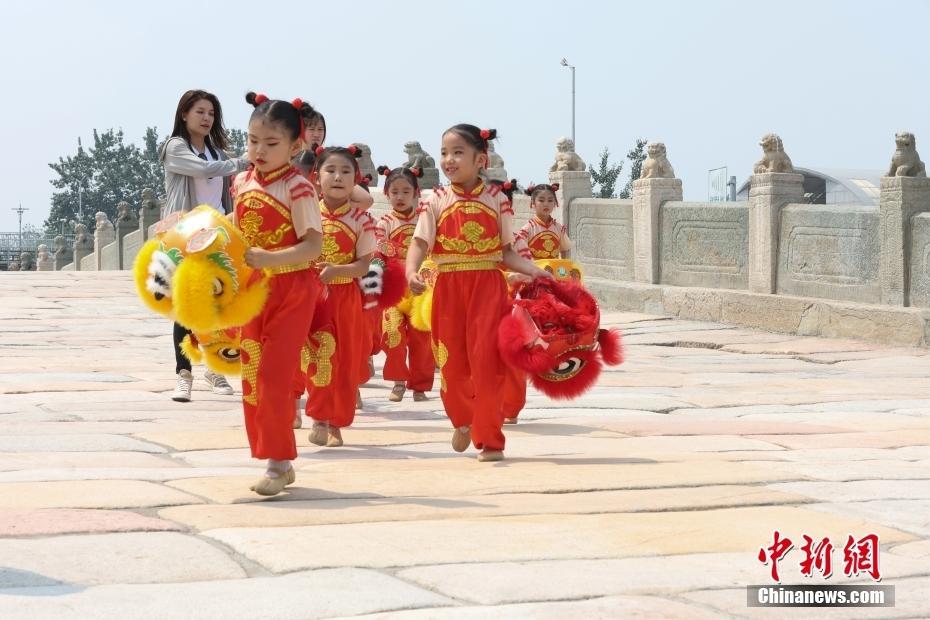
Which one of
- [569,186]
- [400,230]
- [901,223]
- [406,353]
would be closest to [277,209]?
[406,353]

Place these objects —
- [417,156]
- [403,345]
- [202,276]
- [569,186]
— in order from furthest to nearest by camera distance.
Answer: [417,156] < [569,186] < [403,345] < [202,276]

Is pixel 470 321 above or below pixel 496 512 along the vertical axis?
above

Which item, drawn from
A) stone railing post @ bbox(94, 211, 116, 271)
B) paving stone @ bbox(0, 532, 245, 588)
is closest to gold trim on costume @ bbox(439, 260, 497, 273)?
paving stone @ bbox(0, 532, 245, 588)

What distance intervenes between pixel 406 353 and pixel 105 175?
247ft

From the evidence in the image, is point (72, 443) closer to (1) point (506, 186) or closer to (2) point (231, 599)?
(1) point (506, 186)

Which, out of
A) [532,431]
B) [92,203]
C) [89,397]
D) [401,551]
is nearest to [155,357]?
[89,397]

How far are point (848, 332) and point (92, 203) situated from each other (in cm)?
7127

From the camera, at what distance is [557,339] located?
679 centimetres

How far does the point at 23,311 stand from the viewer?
17.0 meters

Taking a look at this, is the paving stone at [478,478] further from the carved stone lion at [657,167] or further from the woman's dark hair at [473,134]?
the carved stone lion at [657,167]

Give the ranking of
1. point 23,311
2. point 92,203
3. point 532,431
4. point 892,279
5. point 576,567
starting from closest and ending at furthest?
point 576,567 < point 532,431 < point 892,279 < point 23,311 < point 92,203

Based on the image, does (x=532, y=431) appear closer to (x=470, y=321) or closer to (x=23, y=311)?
(x=470, y=321)

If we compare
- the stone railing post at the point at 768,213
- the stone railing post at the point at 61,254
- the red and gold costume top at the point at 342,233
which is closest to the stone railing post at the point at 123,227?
the stone railing post at the point at 61,254

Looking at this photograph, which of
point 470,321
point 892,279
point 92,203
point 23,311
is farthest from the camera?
point 92,203
